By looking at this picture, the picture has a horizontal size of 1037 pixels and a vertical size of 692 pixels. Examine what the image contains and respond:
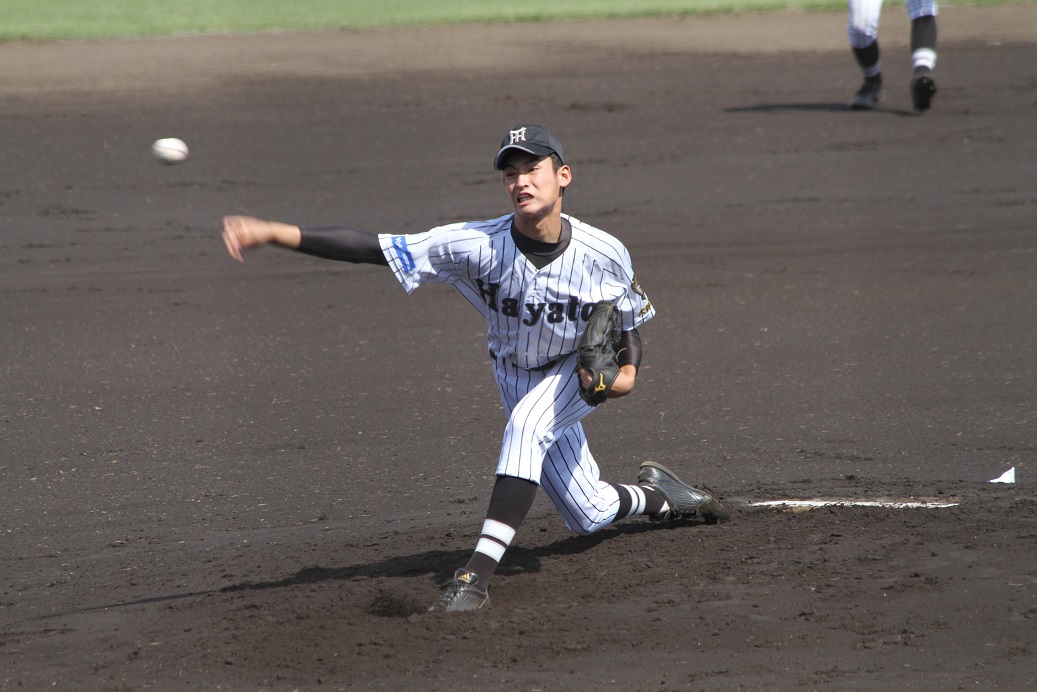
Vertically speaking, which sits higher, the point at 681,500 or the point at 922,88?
→ the point at 922,88

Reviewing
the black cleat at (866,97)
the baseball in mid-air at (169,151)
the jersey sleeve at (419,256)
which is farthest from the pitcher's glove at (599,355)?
the black cleat at (866,97)

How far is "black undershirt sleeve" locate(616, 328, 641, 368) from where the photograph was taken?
442 cm

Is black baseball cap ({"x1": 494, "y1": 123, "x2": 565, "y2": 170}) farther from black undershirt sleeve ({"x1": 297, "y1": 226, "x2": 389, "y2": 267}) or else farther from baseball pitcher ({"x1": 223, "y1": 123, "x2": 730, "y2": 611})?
black undershirt sleeve ({"x1": 297, "y1": 226, "x2": 389, "y2": 267})

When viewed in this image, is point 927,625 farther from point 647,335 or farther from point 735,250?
point 735,250

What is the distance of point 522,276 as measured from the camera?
4.30 meters

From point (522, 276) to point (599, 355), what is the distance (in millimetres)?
390

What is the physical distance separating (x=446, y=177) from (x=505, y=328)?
6.81 metres

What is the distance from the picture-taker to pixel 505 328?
14.5 ft

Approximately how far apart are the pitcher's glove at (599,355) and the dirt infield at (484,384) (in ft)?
2.50

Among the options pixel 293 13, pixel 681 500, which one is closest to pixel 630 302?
pixel 681 500

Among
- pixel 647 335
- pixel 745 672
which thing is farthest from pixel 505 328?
pixel 647 335

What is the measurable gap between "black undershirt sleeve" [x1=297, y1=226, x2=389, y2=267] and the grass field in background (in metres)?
12.9

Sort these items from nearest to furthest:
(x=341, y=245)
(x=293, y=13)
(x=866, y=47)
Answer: (x=341, y=245)
(x=866, y=47)
(x=293, y=13)

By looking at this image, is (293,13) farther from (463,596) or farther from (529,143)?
(463,596)
